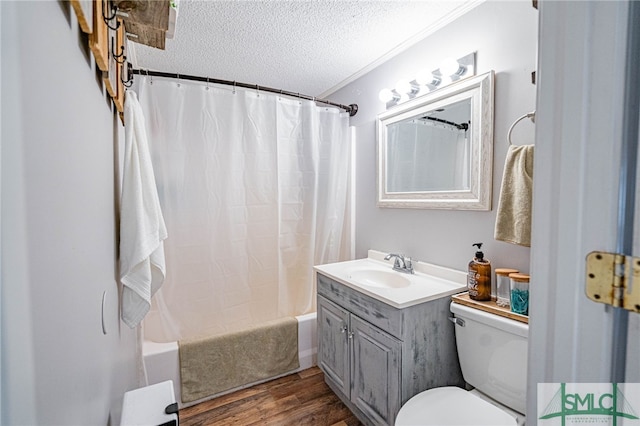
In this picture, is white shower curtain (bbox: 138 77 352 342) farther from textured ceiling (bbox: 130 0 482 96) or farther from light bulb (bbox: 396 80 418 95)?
light bulb (bbox: 396 80 418 95)

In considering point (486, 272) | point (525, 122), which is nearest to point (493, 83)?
point (525, 122)

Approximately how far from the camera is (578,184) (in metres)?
0.47

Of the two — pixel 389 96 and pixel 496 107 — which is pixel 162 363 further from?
pixel 496 107

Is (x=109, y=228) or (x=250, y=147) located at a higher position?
(x=250, y=147)

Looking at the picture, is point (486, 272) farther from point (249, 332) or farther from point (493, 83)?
point (249, 332)

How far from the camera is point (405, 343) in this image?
1.36 meters

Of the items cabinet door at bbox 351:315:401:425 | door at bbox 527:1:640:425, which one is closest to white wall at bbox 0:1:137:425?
door at bbox 527:1:640:425

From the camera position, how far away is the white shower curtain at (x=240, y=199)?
1.86 metres

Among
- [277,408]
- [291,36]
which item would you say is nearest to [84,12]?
[291,36]

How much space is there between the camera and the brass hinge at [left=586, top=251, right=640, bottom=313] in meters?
0.43

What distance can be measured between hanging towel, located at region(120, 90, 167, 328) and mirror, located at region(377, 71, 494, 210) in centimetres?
153

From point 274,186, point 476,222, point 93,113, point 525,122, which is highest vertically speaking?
point 525,122

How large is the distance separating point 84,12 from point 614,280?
1.08 metres

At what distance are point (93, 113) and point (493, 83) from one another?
170cm
